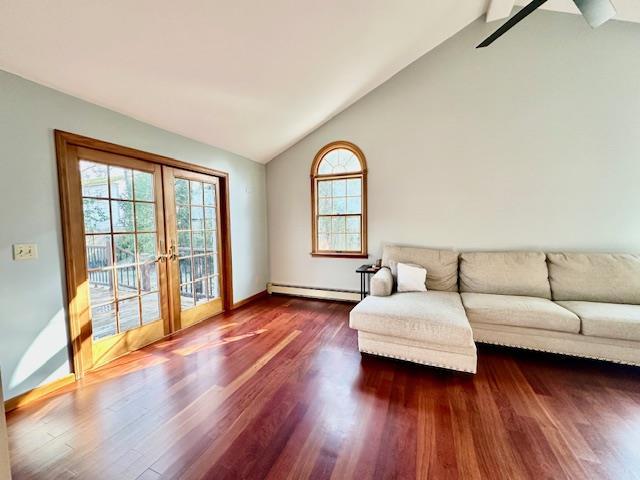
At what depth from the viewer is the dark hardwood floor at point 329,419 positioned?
4.50 ft

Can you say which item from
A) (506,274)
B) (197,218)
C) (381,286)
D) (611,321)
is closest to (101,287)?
(197,218)

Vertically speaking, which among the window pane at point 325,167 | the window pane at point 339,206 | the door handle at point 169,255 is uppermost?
the window pane at point 325,167

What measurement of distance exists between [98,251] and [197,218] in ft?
3.75

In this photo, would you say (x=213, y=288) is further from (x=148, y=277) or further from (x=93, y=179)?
(x=93, y=179)

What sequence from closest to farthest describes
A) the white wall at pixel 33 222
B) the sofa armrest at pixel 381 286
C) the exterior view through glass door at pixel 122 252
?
the white wall at pixel 33 222 < the exterior view through glass door at pixel 122 252 < the sofa armrest at pixel 381 286

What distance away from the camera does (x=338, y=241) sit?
4117 millimetres

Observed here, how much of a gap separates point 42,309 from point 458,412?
3073 mm

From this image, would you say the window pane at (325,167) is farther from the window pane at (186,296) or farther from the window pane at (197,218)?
the window pane at (186,296)

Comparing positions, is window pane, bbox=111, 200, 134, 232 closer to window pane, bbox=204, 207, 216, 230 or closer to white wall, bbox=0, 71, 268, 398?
white wall, bbox=0, 71, 268, 398

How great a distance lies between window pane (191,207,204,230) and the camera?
329 centimetres

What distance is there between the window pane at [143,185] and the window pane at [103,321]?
1.09 m

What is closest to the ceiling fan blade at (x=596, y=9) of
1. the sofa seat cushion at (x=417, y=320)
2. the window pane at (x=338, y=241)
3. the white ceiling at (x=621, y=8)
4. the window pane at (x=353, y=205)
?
the white ceiling at (x=621, y=8)

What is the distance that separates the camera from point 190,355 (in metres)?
2.54

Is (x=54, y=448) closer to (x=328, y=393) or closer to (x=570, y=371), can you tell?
(x=328, y=393)
